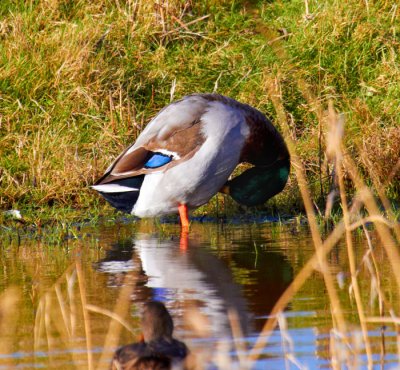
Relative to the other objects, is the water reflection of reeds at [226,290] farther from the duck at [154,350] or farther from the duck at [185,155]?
the duck at [185,155]

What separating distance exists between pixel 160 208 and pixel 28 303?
244cm

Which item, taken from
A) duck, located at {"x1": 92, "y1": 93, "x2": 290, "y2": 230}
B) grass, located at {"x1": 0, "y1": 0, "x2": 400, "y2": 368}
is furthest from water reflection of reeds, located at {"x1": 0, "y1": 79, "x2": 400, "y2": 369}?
grass, located at {"x1": 0, "y1": 0, "x2": 400, "y2": 368}

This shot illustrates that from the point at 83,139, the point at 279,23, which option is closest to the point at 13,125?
the point at 83,139

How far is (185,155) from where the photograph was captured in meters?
7.96

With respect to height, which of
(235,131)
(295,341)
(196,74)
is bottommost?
(295,341)

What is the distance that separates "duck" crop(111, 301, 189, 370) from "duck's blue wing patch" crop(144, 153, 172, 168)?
374cm

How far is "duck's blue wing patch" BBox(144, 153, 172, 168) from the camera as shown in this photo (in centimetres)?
803

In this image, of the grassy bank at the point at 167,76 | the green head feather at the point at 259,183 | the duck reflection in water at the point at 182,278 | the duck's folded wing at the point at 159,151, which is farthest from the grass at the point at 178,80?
the duck reflection in water at the point at 182,278

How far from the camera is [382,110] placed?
9.73m

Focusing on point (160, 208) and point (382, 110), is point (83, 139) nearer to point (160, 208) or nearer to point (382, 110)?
point (160, 208)

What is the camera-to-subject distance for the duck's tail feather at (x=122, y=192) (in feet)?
26.7

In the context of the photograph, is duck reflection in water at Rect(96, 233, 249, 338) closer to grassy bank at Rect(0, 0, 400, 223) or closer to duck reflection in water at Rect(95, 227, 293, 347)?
duck reflection in water at Rect(95, 227, 293, 347)

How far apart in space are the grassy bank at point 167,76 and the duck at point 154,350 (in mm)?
4449

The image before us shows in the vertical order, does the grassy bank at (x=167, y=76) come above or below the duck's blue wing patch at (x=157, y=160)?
above
